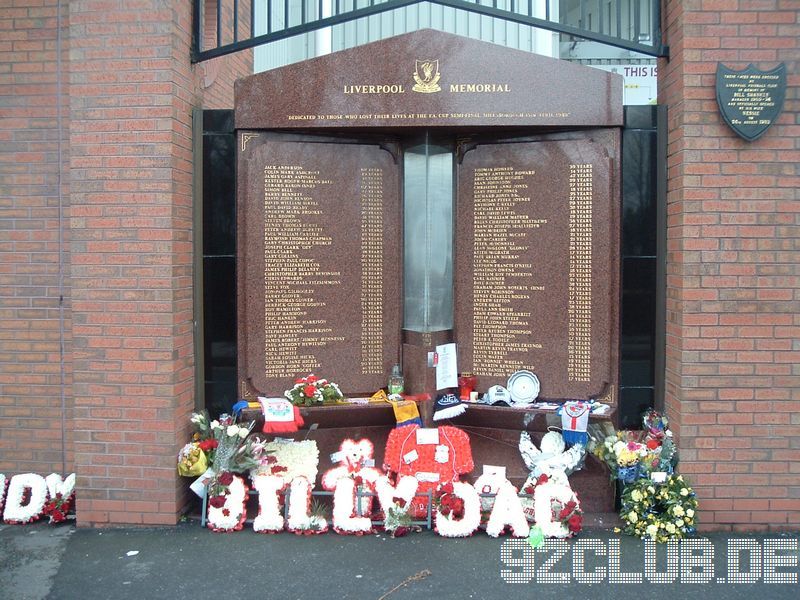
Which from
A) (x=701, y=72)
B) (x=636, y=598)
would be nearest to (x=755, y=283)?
(x=701, y=72)

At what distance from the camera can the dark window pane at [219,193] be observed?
5387mm

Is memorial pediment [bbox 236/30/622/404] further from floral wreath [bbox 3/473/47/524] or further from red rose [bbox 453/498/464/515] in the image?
floral wreath [bbox 3/473/47/524]

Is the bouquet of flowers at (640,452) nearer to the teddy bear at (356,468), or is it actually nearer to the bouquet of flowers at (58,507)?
the teddy bear at (356,468)

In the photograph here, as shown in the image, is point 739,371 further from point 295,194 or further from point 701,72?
point 295,194

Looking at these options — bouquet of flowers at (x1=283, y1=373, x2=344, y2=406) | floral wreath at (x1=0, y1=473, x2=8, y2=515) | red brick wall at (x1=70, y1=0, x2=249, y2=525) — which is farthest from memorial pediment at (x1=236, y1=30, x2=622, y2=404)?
floral wreath at (x1=0, y1=473, x2=8, y2=515)

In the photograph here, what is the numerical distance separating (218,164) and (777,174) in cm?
378

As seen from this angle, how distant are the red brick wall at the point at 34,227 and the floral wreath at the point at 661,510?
3.94 metres

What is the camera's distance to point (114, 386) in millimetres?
5000

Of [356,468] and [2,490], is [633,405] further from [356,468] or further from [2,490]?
[2,490]

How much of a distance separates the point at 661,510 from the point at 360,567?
196cm

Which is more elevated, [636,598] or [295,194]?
[295,194]

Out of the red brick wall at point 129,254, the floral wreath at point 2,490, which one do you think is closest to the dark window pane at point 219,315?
the red brick wall at point 129,254

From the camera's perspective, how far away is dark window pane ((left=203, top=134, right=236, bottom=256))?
5.39 m

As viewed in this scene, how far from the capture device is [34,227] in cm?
534
